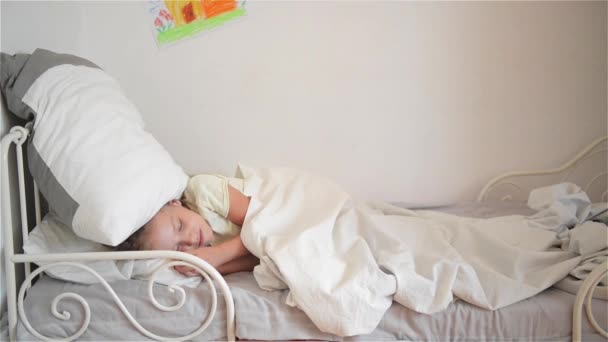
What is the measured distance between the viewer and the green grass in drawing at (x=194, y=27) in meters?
1.59

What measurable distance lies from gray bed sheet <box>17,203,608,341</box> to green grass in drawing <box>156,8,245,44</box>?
815 mm

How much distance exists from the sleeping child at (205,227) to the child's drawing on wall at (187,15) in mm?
520

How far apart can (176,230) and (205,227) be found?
0.28 ft

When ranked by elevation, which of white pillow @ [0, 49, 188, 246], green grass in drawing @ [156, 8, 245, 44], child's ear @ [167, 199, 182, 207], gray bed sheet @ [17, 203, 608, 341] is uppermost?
green grass in drawing @ [156, 8, 245, 44]

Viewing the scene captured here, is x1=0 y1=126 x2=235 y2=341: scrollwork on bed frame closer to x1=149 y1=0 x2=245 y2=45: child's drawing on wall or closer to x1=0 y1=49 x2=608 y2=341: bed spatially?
x1=0 y1=49 x2=608 y2=341: bed

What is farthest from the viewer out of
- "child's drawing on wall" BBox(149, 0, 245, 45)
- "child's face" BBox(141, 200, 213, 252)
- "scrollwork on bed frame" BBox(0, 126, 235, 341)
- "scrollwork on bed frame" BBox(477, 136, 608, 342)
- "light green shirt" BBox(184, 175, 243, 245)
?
"scrollwork on bed frame" BBox(477, 136, 608, 342)

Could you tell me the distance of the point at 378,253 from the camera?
123 centimetres

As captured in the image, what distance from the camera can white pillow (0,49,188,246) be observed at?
3.56ft

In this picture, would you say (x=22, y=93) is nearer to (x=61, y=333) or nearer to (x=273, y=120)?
(x=61, y=333)

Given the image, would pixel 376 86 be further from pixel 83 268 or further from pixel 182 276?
pixel 83 268

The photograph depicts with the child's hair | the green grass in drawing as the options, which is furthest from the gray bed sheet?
the green grass in drawing

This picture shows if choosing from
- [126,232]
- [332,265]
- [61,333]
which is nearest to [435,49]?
[332,265]

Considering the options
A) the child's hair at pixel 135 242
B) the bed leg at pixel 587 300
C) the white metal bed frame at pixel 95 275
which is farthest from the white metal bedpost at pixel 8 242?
the bed leg at pixel 587 300

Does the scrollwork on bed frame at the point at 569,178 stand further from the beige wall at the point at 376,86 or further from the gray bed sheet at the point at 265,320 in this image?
the gray bed sheet at the point at 265,320
